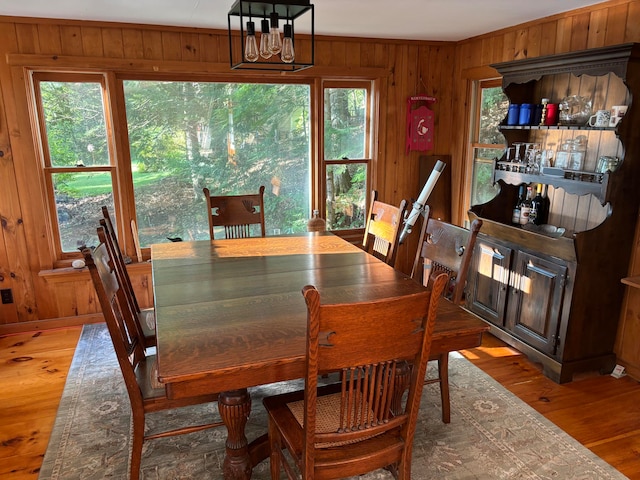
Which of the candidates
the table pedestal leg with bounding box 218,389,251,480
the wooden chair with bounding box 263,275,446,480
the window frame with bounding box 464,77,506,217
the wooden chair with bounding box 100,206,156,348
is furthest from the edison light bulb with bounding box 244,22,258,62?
the window frame with bounding box 464,77,506,217

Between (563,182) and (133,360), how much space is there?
2701 millimetres

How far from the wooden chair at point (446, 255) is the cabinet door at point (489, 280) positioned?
36.9 inches

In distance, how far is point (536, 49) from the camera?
11.2ft

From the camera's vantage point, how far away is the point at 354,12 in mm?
3121

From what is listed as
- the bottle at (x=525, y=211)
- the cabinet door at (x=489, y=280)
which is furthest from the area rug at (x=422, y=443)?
the bottle at (x=525, y=211)

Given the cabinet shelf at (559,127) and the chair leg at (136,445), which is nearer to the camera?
the chair leg at (136,445)

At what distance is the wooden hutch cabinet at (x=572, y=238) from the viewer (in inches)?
106

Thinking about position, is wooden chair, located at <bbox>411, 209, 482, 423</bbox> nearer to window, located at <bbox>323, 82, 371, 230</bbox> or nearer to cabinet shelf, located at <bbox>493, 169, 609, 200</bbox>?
cabinet shelf, located at <bbox>493, 169, 609, 200</bbox>

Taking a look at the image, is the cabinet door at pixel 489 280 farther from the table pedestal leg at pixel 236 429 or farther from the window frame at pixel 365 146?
the table pedestal leg at pixel 236 429

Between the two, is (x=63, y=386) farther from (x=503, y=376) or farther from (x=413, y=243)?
(x=413, y=243)

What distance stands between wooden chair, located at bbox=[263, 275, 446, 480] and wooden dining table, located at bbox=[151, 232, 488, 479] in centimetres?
18

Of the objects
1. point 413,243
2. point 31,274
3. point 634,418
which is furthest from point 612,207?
point 31,274

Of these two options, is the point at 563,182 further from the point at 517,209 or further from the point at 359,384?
the point at 359,384

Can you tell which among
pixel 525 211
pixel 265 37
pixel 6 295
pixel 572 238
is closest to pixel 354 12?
pixel 265 37
